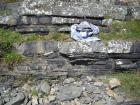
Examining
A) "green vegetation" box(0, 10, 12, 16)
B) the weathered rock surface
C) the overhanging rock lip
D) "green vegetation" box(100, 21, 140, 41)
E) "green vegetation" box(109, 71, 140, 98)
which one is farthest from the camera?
"green vegetation" box(0, 10, 12, 16)

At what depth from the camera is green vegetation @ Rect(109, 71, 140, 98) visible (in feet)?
24.3

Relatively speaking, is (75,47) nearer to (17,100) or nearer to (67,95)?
(67,95)

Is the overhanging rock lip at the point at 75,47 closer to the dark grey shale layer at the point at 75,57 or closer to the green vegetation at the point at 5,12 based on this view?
the dark grey shale layer at the point at 75,57

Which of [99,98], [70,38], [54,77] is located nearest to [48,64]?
[54,77]

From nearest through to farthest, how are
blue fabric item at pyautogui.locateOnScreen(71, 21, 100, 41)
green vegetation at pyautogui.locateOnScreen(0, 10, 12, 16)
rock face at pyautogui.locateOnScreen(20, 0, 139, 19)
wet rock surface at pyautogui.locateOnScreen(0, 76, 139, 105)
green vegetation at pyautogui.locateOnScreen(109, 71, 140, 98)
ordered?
wet rock surface at pyautogui.locateOnScreen(0, 76, 139, 105) → green vegetation at pyautogui.locateOnScreen(109, 71, 140, 98) → blue fabric item at pyautogui.locateOnScreen(71, 21, 100, 41) → rock face at pyautogui.locateOnScreen(20, 0, 139, 19) → green vegetation at pyautogui.locateOnScreen(0, 10, 12, 16)

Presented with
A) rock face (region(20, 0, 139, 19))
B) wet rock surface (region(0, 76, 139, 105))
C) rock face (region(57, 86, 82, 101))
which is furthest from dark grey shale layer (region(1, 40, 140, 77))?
rock face (region(20, 0, 139, 19))

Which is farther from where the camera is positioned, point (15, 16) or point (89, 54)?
point (15, 16)

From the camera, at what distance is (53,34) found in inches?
315

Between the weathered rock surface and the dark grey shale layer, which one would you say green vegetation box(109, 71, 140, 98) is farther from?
→ the weathered rock surface

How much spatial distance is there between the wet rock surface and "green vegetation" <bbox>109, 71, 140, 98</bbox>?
0.14 metres

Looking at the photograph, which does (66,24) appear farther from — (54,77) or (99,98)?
(99,98)

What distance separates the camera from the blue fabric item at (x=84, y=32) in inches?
308

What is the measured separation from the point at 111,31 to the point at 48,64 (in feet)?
5.53

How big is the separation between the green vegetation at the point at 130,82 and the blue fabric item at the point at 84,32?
101 centimetres
